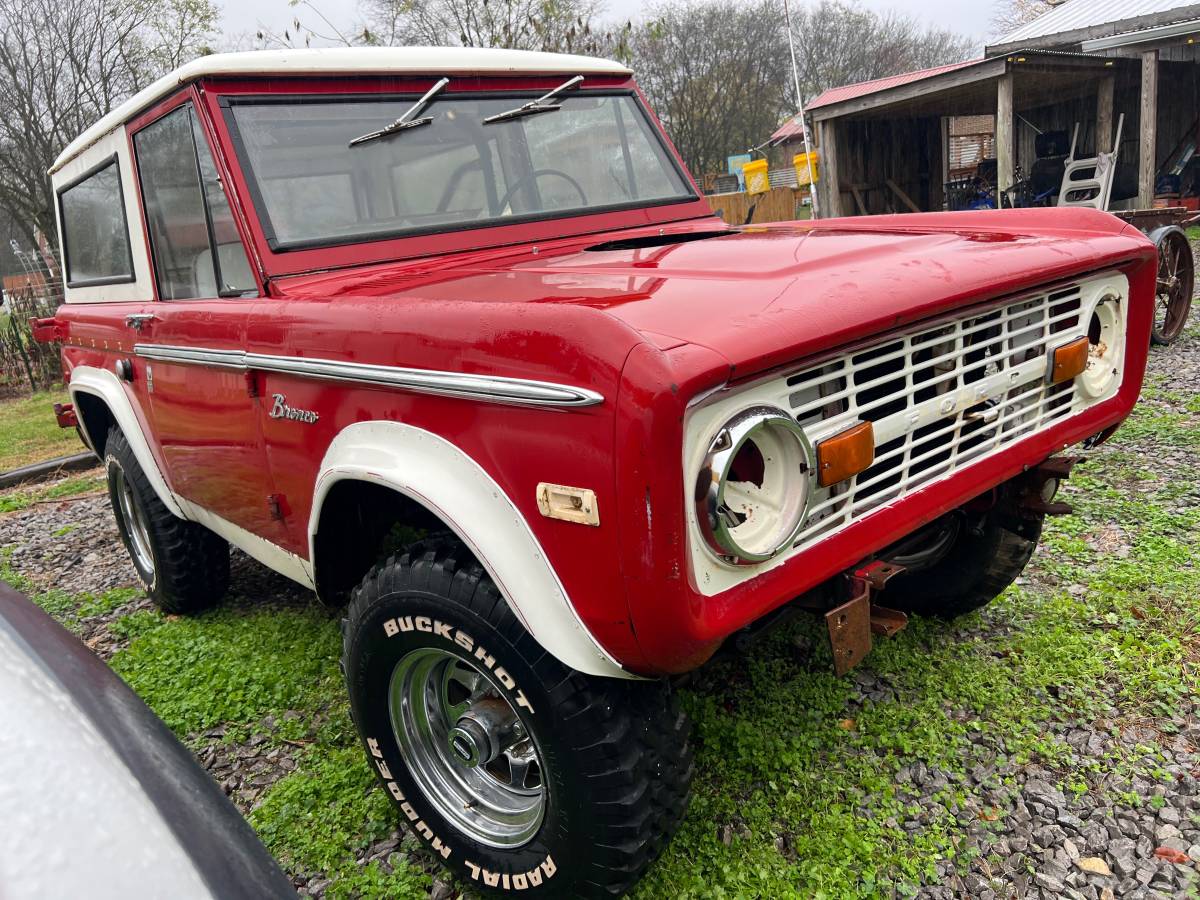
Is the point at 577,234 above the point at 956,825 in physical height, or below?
above

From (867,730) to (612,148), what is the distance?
218 cm

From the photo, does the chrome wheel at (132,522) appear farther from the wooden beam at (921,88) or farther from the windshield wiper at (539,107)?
the wooden beam at (921,88)

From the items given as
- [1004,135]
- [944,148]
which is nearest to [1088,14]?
[944,148]

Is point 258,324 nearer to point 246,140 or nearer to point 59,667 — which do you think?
point 246,140

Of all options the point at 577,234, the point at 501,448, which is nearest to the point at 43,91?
the point at 577,234

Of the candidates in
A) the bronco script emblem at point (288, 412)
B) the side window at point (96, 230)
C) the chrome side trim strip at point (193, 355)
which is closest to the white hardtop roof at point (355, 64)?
the side window at point (96, 230)

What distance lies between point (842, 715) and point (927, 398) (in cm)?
→ 113

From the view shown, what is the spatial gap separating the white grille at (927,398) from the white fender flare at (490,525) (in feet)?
0.85

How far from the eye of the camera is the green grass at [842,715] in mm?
2111

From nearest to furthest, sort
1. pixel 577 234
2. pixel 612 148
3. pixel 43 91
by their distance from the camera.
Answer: pixel 577 234 → pixel 612 148 → pixel 43 91

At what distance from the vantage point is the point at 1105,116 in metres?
11.8

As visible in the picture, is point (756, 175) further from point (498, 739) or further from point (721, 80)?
point (721, 80)

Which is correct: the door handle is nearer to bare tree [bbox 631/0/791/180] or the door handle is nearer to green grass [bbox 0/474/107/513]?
green grass [bbox 0/474/107/513]

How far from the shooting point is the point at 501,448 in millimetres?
1574
